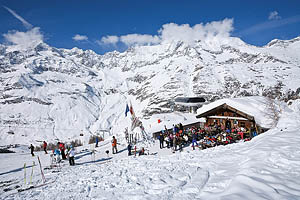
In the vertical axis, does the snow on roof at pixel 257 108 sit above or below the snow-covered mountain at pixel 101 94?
below

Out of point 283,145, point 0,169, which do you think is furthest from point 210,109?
point 0,169

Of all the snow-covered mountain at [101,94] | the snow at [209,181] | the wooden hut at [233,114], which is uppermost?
the snow-covered mountain at [101,94]

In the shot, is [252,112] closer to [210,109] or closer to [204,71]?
[210,109]

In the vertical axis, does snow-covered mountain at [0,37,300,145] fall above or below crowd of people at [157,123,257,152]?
above

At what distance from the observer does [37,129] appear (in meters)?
122

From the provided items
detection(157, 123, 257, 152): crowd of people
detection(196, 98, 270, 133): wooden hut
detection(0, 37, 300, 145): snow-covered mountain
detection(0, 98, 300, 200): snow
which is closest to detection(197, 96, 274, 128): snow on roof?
detection(196, 98, 270, 133): wooden hut

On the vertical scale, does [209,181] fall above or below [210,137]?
below

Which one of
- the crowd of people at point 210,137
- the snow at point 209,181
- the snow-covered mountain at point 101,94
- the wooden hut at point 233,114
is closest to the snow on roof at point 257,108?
the wooden hut at point 233,114

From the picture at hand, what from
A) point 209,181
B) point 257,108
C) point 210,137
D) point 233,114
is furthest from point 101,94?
point 209,181

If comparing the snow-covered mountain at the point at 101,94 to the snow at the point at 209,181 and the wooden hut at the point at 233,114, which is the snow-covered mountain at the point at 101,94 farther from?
the snow at the point at 209,181

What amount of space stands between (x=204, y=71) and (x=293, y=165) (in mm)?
168419

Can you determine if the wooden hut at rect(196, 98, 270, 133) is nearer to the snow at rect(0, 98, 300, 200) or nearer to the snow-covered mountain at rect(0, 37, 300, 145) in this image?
the snow at rect(0, 98, 300, 200)

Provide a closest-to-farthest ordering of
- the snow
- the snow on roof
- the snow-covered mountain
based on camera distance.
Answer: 1. the snow
2. the snow on roof
3. the snow-covered mountain

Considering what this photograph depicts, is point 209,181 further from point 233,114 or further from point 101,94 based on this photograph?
point 101,94
